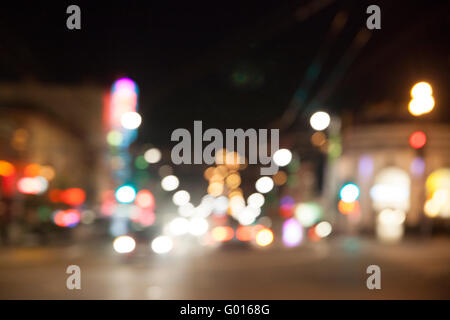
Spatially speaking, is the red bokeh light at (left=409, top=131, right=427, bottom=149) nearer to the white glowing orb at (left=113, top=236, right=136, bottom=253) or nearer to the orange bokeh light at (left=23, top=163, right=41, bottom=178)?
the white glowing orb at (left=113, top=236, right=136, bottom=253)

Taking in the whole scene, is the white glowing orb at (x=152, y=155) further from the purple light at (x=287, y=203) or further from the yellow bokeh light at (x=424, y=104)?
the yellow bokeh light at (x=424, y=104)

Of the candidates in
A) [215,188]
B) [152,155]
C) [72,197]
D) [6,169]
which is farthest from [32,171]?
[215,188]

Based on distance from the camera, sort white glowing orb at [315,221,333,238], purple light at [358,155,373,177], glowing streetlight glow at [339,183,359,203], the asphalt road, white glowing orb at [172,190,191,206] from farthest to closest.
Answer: white glowing orb at [172,190,191,206] → purple light at [358,155,373,177] → white glowing orb at [315,221,333,238] → glowing streetlight glow at [339,183,359,203] → the asphalt road

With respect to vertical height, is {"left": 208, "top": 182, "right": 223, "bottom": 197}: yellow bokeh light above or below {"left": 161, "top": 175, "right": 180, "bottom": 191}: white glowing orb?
above

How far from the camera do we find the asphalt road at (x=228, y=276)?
12312 mm

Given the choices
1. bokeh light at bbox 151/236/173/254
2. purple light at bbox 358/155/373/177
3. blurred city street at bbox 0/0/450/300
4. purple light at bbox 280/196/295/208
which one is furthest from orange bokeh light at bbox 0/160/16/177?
purple light at bbox 358/155/373/177

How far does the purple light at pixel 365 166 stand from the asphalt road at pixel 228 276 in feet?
76.4

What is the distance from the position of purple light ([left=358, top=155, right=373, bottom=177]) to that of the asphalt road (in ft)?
76.4

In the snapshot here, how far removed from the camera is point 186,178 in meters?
58.0

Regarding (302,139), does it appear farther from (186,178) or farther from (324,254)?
(324,254)

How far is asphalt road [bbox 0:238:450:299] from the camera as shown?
12312 millimetres
